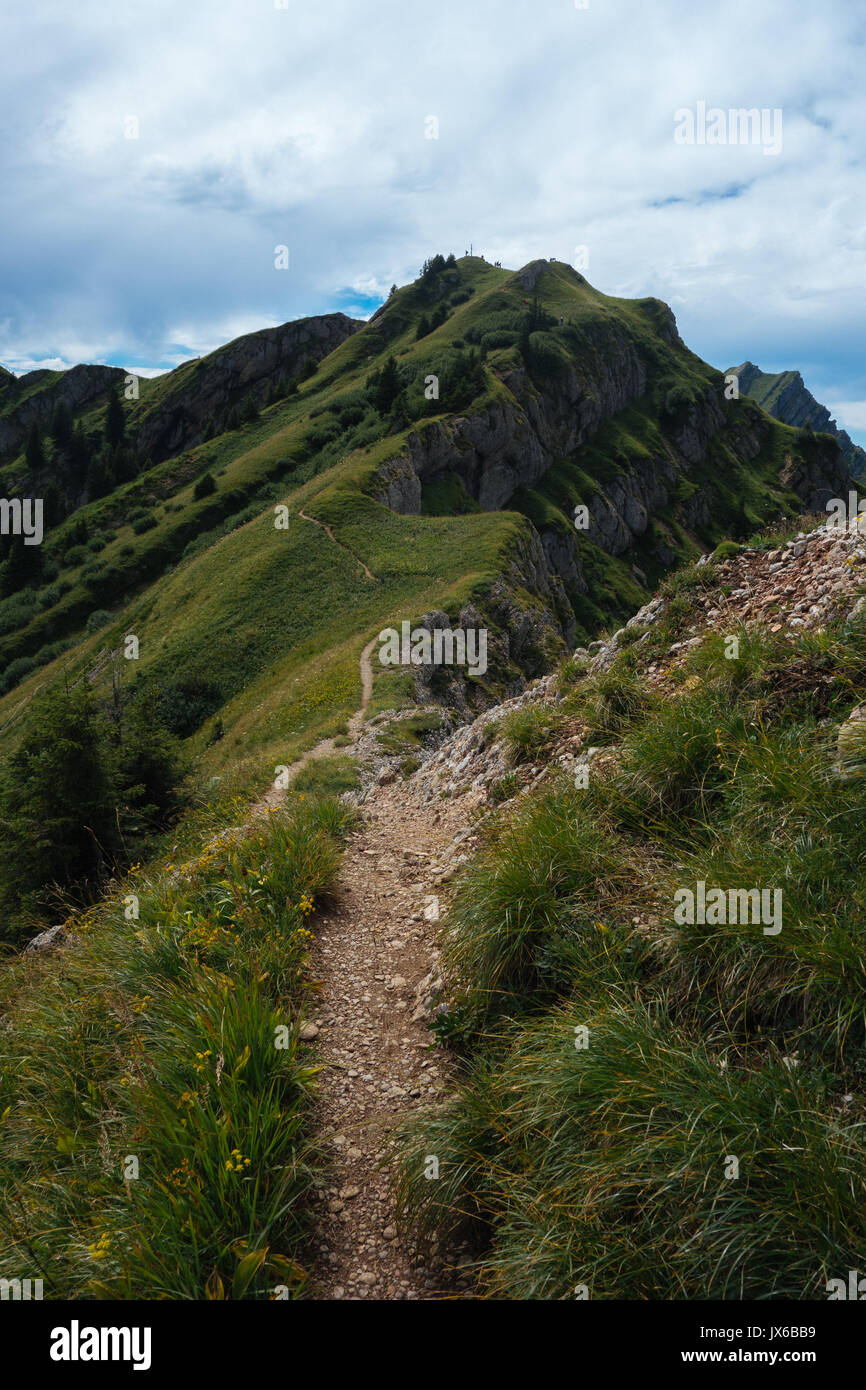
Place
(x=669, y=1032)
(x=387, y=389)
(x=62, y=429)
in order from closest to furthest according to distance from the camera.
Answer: (x=669, y=1032) < (x=387, y=389) < (x=62, y=429)

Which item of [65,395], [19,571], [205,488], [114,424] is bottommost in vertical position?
[19,571]

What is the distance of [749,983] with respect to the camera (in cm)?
388

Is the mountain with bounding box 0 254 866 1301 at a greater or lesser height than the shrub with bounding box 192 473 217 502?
lesser

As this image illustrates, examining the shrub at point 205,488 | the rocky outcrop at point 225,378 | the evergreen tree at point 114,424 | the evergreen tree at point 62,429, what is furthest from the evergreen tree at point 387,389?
the evergreen tree at point 62,429

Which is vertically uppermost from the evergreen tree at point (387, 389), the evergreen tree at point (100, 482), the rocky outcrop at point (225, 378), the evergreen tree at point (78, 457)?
the rocky outcrop at point (225, 378)

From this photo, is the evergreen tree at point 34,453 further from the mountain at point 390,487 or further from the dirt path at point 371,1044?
the dirt path at point 371,1044

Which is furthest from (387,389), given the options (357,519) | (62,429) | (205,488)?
(62,429)

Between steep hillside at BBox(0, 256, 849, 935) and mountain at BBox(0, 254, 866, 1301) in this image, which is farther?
steep hillside at BBox(0, 256, 849, 935)

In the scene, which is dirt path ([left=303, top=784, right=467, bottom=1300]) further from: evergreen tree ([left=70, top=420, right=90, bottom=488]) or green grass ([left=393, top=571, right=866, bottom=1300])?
evergreen tree ([left=70, top=420, right=90, bottom=488])

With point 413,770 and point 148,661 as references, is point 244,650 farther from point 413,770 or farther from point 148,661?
point 413,770

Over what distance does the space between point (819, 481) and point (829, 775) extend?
552 feet

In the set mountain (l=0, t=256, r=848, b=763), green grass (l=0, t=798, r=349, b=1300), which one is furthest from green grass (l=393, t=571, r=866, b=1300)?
mountain (l=0, t=256, r=848, b=763)

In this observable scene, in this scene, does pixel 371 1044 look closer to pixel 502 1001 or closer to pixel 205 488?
pixel 502 1001
